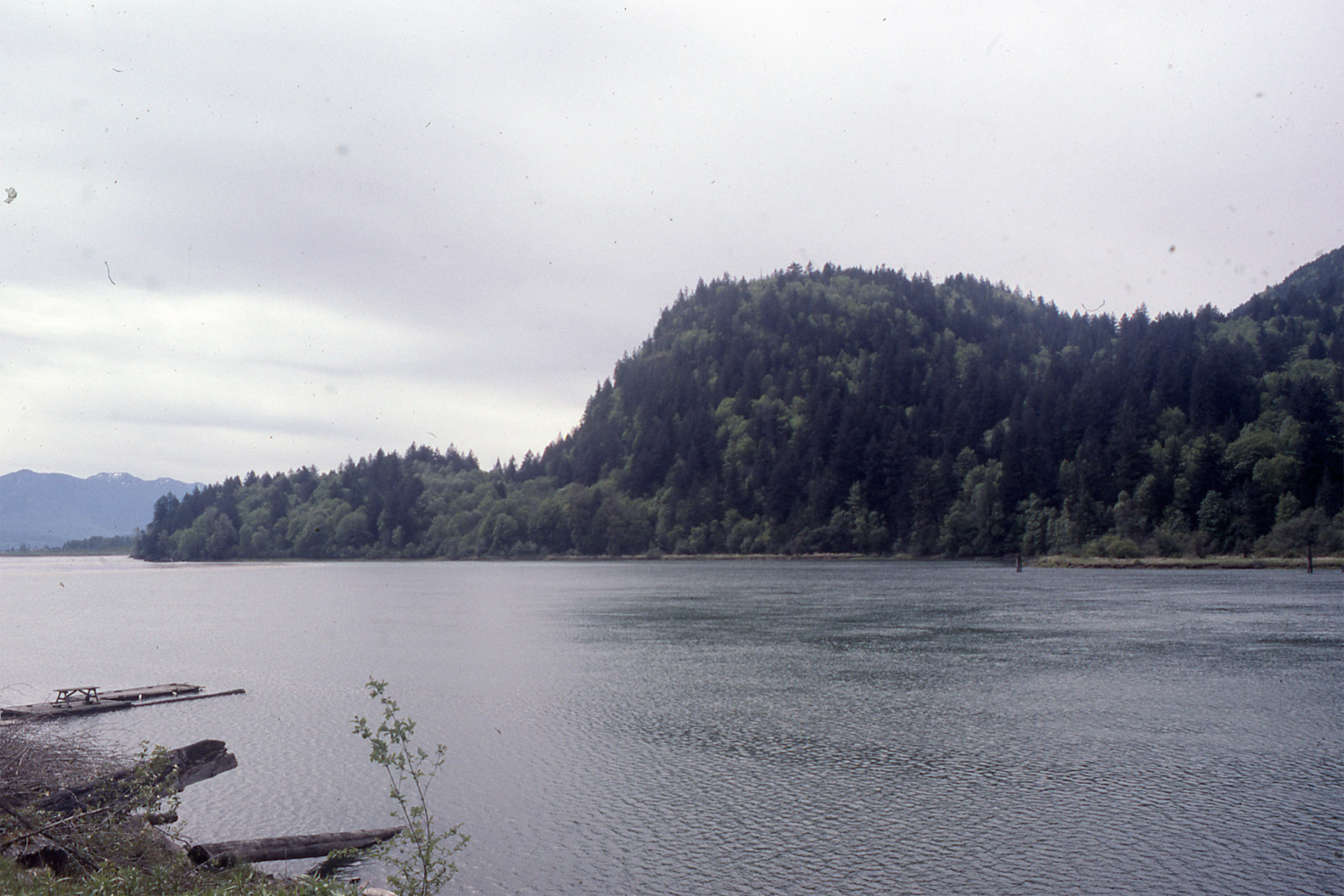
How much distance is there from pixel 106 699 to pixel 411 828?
25.0 m

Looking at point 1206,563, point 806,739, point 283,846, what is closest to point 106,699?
point 283,846

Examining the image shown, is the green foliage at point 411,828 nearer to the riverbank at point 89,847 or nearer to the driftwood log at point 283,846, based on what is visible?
the driftwood log at point 283,846

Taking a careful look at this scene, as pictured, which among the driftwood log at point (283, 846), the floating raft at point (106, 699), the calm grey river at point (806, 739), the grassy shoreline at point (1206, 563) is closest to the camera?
the driftwood log at point (283, 846)

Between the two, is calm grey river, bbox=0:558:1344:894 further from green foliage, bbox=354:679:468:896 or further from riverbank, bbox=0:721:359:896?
riverbank, bbox=0:721:359:896

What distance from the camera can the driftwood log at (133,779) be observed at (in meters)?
14.3

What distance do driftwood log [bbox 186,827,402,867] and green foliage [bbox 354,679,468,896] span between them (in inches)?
15.3

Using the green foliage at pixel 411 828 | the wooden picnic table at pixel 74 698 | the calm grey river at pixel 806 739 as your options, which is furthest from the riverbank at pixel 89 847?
the wooden picnic table at pixel 74 698

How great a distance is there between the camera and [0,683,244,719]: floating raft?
29.8 metres

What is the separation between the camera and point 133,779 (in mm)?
15789

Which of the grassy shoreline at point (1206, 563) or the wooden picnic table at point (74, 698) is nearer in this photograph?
the wooden picnic table at point (74, 698)

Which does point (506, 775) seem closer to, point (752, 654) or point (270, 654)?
point (752, 654)

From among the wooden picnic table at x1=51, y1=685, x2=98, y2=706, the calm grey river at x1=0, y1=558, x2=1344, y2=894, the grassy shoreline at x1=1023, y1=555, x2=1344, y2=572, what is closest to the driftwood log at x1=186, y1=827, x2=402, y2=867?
the calm grey river at x1=0, y1=558, x2=1344, y2=894

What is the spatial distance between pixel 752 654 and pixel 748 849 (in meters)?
26.2

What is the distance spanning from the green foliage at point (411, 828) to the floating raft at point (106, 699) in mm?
12105
